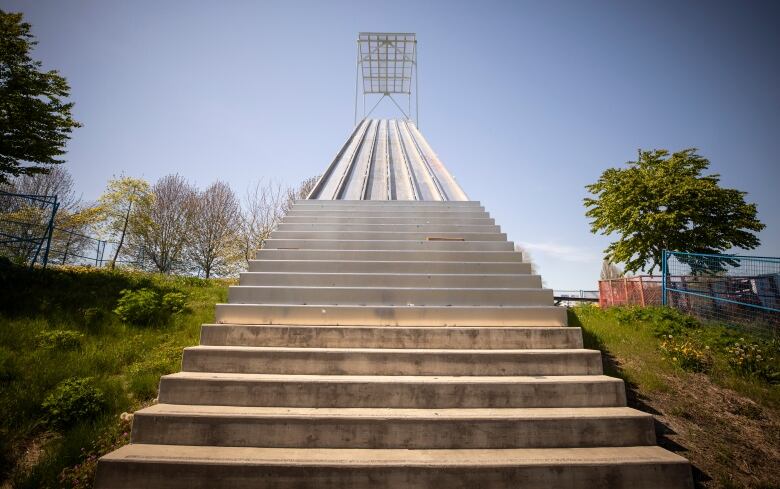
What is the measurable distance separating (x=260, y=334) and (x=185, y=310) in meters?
2.61

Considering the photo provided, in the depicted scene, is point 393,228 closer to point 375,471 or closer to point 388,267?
point 388,267

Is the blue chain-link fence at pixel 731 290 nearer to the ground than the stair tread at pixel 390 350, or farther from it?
farther from it

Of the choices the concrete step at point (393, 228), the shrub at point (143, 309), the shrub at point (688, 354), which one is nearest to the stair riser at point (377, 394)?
the shrub at point (688, 354)

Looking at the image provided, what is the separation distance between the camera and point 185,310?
5.04 m

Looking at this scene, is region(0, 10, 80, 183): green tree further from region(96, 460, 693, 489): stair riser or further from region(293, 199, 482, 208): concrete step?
region(96, 460, 693, 489): stair riser

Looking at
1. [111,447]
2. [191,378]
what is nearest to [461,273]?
[191,378]

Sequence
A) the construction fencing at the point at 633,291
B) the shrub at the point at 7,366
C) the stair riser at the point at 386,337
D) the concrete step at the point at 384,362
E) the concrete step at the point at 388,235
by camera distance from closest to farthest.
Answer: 1. the concrete step at the point at 384,362
2. the shrub at the point at 7,366
3. the stair riser at the point at 386,337
4. the concrete step at the point at 388,235
5. the construction fencing at the point at 633,291

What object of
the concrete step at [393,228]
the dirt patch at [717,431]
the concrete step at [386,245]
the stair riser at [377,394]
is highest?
the concrete step at [393,228]

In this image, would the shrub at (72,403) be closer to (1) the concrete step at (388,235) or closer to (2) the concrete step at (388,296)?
(2) the concrete step at (388,296)

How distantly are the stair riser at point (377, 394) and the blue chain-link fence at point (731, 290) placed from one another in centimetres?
505

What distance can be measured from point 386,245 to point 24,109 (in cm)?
787

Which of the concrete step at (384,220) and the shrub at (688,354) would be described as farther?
the concrete step at (384,220)

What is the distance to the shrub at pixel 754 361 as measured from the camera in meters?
3.93

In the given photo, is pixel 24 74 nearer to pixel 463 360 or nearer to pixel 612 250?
pixel 463 360
